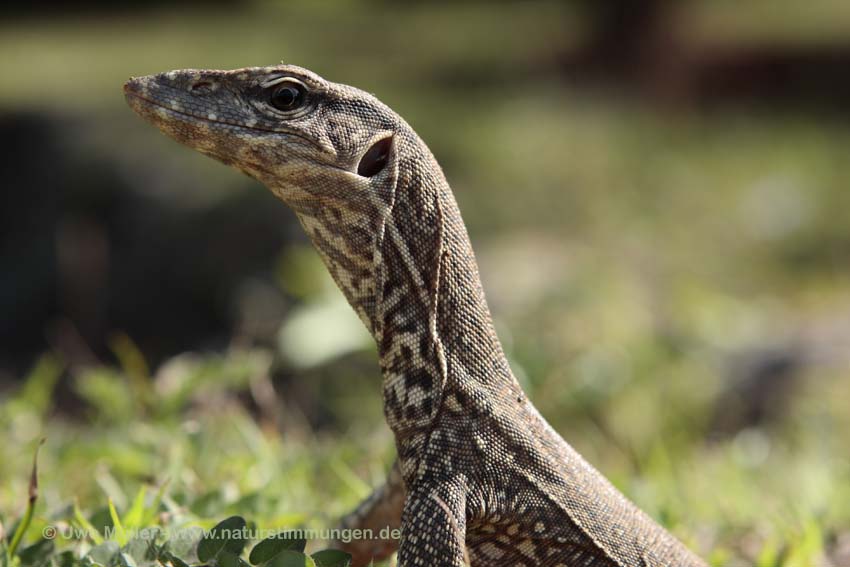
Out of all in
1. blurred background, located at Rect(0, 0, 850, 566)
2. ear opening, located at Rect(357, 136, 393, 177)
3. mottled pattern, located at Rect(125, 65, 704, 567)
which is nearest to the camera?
mottled pattern, located at Rect(125, 65, 704, 567)

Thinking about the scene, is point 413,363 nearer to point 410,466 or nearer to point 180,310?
point 410,466

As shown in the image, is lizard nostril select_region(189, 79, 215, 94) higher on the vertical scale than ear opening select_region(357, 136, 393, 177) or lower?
higher

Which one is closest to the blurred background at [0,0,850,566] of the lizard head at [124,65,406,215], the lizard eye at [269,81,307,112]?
the lizard head at [124,65,406,215]

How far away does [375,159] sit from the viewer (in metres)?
2.97

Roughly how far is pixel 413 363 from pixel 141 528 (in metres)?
0.94

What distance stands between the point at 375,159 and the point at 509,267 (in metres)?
6.35

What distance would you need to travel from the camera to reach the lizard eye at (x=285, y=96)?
9.53 feet

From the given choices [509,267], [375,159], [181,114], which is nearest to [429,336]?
[375,159]

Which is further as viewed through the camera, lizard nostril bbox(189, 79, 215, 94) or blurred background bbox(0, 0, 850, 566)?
blurred background bbox(0, 0, 850, 566)

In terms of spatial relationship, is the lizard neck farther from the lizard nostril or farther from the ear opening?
the lizard nostril

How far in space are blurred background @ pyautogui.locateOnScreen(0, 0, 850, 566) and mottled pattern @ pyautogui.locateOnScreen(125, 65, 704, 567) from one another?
790mm

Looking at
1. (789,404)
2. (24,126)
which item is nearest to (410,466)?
(789,404)

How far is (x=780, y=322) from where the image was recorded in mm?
8570

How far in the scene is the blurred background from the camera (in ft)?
13.8
